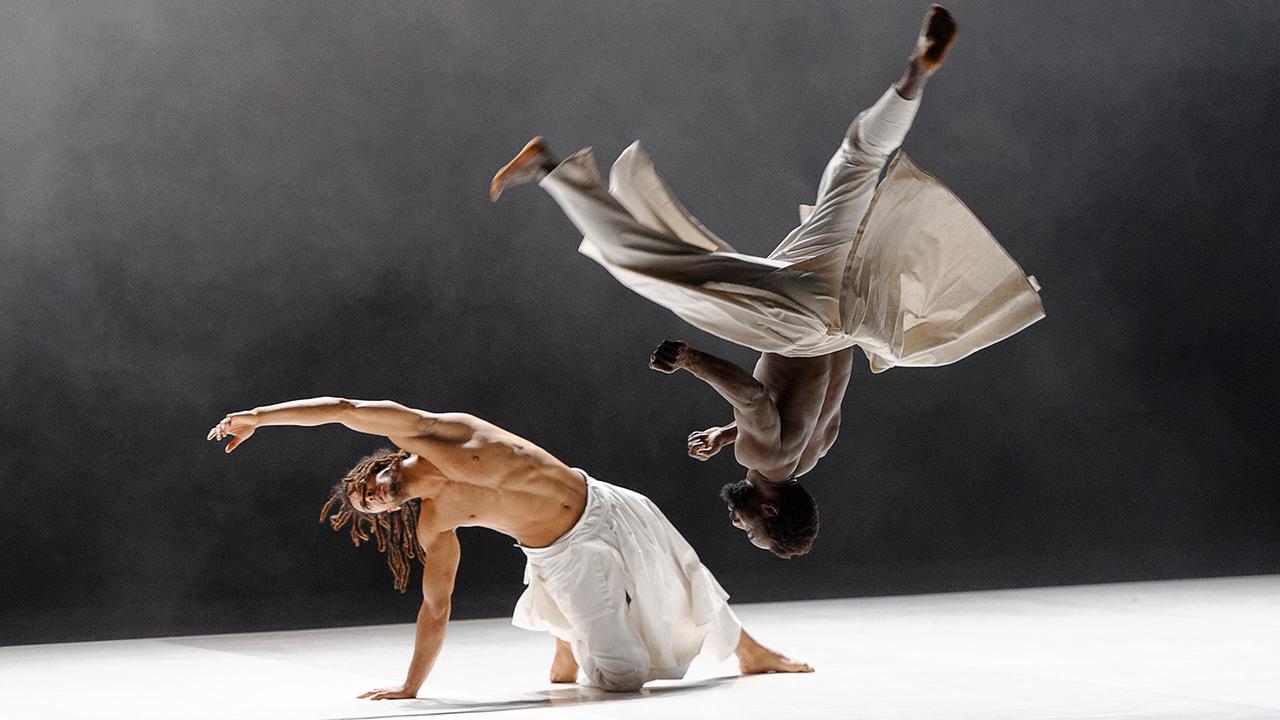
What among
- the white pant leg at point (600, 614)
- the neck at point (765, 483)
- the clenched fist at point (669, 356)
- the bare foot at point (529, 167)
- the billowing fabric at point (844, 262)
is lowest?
the white pant leg at point (600, 614)

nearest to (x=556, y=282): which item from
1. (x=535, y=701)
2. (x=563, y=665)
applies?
(x=563, y=665)

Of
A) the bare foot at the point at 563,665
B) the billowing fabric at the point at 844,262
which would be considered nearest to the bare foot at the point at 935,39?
the billowing fabric at the point at 844,262

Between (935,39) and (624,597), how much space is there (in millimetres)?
1876

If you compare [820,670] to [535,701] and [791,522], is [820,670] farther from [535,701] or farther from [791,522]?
[535,701]

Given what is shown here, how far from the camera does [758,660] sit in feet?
14.5

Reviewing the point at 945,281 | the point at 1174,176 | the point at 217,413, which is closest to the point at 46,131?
the point at 217,413

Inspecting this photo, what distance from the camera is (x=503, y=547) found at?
6910 millimetres

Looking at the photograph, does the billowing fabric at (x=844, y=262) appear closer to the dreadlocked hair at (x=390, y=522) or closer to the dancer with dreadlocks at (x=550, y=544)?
the dancer with dreadlocks at (x=550, y=544)

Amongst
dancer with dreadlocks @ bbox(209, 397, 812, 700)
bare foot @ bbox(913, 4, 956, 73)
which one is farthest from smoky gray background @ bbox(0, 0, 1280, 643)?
bare foot @ bbox(913, 4, 956, 73)

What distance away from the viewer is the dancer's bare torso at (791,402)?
379cm

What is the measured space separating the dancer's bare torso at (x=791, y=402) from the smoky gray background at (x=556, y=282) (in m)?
3.06

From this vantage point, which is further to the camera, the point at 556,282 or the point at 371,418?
the point at 556,282

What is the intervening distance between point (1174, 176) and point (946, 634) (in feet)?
12.5

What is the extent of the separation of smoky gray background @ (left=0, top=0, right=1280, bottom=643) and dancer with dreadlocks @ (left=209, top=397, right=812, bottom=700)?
7.44 feet
